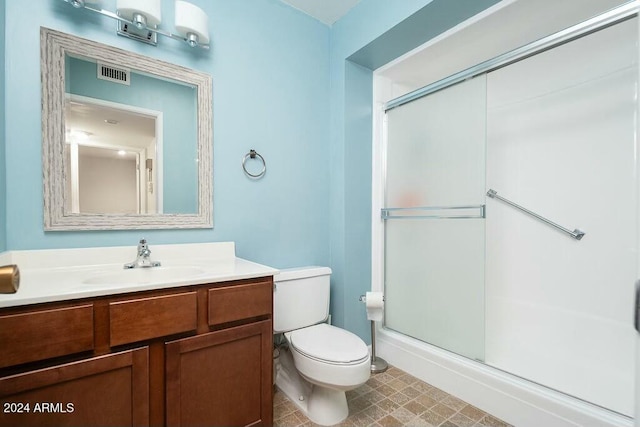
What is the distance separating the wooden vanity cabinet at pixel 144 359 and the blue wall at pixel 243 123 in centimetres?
57

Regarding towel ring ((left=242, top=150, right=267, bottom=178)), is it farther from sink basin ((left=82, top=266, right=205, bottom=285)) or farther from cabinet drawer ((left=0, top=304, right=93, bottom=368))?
cabinet drawer ((left=0, top=304, right=93, bottom=368))

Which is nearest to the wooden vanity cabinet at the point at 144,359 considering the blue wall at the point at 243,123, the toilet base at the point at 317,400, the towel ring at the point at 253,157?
the toilet base at the point at 317,400

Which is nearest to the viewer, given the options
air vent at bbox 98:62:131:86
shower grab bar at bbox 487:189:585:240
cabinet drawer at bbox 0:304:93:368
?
cabinet drawer at bbox 0:304:93:368

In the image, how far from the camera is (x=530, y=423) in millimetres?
1396

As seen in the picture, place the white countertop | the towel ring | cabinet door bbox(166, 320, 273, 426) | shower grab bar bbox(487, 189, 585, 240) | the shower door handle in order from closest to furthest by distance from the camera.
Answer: the shower door handle
the white countertop
cabinet door bbox(166, 320, 273, 426)
the towel ring
shower grab bar bbox(487, 189, 585, 240)

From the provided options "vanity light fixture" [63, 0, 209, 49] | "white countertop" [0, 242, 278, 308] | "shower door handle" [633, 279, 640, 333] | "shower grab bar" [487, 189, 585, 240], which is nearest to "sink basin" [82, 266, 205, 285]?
"white countertop" [0, 242, 278, 308]

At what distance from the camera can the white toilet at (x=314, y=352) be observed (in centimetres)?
136

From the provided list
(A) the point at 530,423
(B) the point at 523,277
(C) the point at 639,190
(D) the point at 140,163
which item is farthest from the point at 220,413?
(B) the point at 523,277

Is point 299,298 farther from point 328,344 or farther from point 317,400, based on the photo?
point 317,400

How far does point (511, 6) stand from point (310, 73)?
121 centimetres

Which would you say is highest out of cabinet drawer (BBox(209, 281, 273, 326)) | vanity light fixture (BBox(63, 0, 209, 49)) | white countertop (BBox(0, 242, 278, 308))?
vanity light fixture (BBox(63, 0, 209, 49))

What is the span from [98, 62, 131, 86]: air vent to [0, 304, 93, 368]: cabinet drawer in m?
1.11

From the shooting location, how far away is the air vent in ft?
4.59

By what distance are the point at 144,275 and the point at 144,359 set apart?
0.41m
